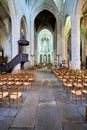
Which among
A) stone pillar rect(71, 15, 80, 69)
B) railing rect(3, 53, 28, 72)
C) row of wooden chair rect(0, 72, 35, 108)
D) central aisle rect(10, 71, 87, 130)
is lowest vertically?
central aisle rect(10, 71, 87, 130)


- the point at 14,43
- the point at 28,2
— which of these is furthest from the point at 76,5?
the point at 28,2

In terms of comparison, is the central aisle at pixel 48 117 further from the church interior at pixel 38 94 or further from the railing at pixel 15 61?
the railing at pixel 15 61

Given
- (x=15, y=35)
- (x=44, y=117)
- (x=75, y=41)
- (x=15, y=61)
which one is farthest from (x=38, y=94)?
(x=15, y=35)

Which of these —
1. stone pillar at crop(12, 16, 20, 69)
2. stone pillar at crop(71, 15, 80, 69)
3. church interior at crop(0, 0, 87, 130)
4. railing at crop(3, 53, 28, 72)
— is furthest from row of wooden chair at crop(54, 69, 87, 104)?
stone pillar at crop(12, 16, 20, 69)

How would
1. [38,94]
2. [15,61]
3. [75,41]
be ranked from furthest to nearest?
[75,41] < [15,61] < [38,94]

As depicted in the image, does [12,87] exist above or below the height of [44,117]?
above

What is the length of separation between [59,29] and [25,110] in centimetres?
3581

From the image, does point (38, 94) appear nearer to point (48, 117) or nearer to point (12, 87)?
point (12, 87)

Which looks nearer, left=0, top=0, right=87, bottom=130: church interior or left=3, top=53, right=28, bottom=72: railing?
left=0, top=0, right=87, bottom=130: church interior

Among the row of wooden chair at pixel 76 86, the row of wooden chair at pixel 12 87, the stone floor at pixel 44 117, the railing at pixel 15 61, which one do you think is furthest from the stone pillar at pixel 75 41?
the stone floor at pixel 44 117

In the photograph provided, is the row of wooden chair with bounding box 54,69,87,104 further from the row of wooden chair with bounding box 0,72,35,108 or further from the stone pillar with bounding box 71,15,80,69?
the stone pillar with bounding box 71,15,80,69

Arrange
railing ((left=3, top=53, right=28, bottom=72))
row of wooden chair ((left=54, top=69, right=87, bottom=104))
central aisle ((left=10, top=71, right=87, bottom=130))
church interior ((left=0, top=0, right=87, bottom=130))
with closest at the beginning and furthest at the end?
central aisle ((left=10, top=71, right=87, bottom=130)), church interior ((left=0, top=0, right=87, bottom=130)), row of wooden chair ((left=54, top=69, right=87, bottom=104)), railing ((left=3, top=53, right=28, bottom=72))

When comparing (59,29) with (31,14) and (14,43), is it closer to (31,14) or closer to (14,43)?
(31,14)

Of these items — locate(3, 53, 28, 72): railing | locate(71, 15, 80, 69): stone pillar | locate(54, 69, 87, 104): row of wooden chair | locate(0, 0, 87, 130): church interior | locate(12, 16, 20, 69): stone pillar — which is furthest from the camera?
locate(12, 16, 20, 69): stone pillar
